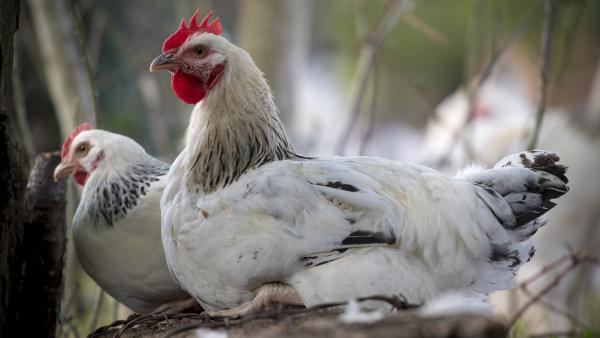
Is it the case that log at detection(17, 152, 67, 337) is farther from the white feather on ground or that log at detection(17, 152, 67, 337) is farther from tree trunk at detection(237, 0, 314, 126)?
tree trunk at detection(237, 0, 314, 126)

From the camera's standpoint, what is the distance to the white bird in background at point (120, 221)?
3.13 metres

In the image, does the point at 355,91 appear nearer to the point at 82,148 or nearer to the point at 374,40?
the point at 374,40

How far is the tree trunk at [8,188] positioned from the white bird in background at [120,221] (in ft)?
1.17

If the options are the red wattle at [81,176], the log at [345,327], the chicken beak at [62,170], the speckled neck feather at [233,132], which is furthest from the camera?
the red wattle at [81,176]

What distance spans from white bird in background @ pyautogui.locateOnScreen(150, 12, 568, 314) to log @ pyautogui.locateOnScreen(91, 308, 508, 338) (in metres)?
0.23

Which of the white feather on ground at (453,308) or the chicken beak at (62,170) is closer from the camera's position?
the white feather on ground at (453,308)

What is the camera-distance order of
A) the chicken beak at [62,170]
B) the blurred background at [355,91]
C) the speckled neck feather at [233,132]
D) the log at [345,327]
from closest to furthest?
1. the log at [345,327]
2. the speckled neck feather at [233,132]
3. the chicken beak at [62,170]
4. the blurred background at [355,91]

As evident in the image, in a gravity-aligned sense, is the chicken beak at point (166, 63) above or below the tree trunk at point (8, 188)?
above

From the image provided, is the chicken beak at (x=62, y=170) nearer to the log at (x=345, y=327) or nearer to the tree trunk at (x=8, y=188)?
the tree trunk at (x=8, y=188)

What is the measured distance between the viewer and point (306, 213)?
2.57 metres

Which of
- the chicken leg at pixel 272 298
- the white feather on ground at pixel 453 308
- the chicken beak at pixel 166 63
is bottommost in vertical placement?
the chicken leg at pixel 272 298

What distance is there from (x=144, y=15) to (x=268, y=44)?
192cm

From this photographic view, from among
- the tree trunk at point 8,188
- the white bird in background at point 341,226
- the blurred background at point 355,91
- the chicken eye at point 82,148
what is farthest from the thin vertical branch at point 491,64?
the tree trunk at point 8,188

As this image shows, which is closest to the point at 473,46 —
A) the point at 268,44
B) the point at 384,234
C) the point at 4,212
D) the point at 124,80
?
the point at 268,44
